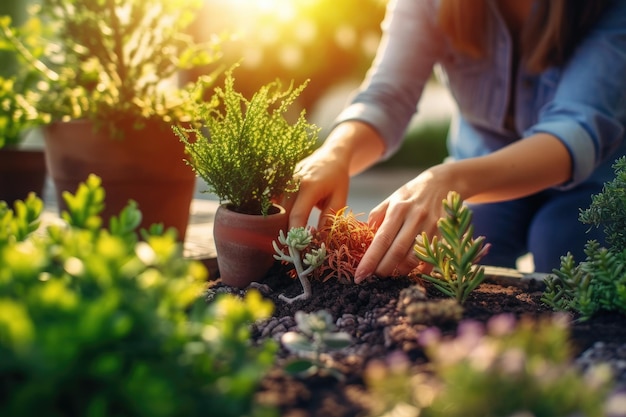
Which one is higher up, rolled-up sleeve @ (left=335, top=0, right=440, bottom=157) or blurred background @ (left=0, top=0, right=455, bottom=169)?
rolled-up sleeve @ (left=335, top=0, right=440, bottom=157)

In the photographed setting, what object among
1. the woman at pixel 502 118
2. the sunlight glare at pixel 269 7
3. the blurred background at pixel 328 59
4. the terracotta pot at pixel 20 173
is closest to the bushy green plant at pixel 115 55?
the terracotta pot at pixel 20 173

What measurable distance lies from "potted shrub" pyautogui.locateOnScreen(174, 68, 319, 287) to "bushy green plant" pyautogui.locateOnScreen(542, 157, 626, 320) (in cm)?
53

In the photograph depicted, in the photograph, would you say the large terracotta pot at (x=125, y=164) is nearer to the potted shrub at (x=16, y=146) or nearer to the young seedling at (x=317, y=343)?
the potted shrub at (x=16, y=146)

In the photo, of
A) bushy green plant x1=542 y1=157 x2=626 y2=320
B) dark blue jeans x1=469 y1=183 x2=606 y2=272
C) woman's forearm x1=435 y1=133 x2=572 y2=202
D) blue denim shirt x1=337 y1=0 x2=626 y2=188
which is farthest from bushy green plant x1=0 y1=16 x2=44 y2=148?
dark blue jeans x1=469 y1=183 x2=606 y2=272

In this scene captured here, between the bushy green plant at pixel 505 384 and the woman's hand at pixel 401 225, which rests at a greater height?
the bushy green plant at pixel 505 384

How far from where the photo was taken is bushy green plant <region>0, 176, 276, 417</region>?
532 mm

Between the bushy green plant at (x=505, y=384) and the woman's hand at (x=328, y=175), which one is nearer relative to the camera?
the bushy green plant at (x=505, y=384)

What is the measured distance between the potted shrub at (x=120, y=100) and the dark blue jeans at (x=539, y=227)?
113 cm

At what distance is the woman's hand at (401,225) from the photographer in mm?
1245

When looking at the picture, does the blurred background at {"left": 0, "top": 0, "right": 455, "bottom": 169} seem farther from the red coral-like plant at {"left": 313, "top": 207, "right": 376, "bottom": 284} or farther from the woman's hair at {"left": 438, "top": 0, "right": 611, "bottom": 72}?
the red coral-like plant at {"left": 313, "top": 207, "right": 376, "bottom": 284}

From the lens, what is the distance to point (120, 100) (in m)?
1.80

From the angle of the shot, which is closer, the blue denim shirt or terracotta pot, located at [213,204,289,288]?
terracotta pot, located at [213,204,289,288]

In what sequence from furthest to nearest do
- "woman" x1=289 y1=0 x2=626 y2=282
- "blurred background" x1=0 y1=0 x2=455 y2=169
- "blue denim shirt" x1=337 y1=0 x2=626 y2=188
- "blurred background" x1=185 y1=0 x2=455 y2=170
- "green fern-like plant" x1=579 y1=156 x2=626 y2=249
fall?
"blurred background" x1=185 y1=0 x2=455 y2=170, "blurred background" x1=0 y1=0 x2=455 y2=169, "blue denim shirt" x1=337 y1=0 x2=626 y2=188, "woman" x1=289 y1=0 x2=626 y2=282, "green fern-like plant" x1=579 y1=156 x2=626 y2=249

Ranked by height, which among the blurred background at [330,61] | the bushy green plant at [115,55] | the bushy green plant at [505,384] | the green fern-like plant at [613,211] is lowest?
the blurred background at [330,61]
